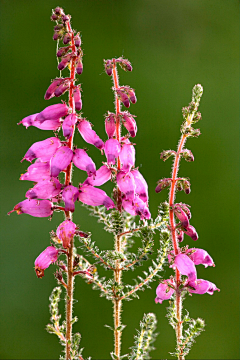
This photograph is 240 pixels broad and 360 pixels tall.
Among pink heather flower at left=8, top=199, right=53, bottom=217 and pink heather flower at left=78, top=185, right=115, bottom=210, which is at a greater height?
pink heather flower at left=78, top=185, right=115, bottom=210

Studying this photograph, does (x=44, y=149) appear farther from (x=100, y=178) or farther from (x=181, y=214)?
(x=181, y=214)

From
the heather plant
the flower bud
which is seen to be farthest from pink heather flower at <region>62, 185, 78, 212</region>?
the flower bud

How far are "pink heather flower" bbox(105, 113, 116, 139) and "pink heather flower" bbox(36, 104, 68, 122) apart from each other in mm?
57

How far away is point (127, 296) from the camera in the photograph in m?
0.60

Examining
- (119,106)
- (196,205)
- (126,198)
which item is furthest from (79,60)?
(196,205)

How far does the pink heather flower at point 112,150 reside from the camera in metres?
0.54

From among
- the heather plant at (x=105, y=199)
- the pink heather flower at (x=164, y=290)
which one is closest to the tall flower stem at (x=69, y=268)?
the heather plant at (x=105, y=199)

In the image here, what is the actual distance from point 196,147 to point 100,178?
1.63 m

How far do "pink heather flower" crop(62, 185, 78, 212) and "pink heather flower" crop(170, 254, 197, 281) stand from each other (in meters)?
0.16

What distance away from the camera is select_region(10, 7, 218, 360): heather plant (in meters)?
0.54

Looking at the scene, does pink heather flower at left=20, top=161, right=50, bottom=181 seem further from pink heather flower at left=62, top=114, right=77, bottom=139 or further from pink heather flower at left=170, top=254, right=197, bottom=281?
pink heather flower at left=170, top=254, right=197, bottom=281

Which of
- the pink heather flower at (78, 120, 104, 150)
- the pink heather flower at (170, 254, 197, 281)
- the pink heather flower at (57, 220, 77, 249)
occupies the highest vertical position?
the pink heather flower at (78, 120, 104, 150)

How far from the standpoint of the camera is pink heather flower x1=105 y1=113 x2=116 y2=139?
22.3 inches

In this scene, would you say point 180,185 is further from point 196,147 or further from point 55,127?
point 196,147
